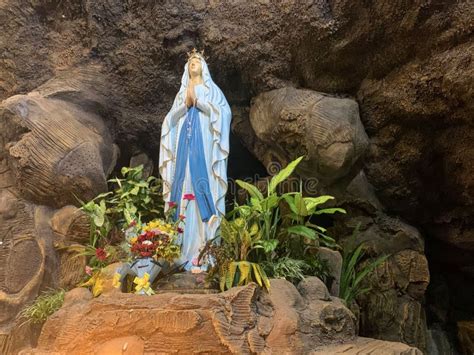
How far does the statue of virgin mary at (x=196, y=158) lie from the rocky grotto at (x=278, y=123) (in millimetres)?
637

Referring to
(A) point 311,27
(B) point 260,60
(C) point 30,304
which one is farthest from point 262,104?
(C) point 30,304

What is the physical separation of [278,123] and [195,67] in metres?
1.28

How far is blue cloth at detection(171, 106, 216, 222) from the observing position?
15.9 feet

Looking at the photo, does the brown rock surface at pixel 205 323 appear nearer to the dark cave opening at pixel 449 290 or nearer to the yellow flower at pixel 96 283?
the yellow flower at pixel 96 283

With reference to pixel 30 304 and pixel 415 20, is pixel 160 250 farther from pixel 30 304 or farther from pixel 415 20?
pixel 415 20


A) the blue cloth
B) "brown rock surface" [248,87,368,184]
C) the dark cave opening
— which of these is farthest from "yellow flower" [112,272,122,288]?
the dark cave opening

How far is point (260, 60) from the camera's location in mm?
6367

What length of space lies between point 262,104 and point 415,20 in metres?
2.08

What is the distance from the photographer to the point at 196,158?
4.98 meters

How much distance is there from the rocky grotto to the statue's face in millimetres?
995

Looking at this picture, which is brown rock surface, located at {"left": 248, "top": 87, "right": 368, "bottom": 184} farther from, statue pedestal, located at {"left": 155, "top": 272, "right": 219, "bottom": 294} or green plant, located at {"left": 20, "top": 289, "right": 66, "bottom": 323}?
green plant, located at {"left": 20, "top": 289, "right": 66, "bottom": 323}

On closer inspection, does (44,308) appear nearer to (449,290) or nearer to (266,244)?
(266,244)

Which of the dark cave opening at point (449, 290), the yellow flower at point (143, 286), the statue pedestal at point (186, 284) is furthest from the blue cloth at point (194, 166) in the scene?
the dark cave opening at point (449, 290)

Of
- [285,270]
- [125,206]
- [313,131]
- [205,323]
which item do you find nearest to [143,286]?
[205,323]
